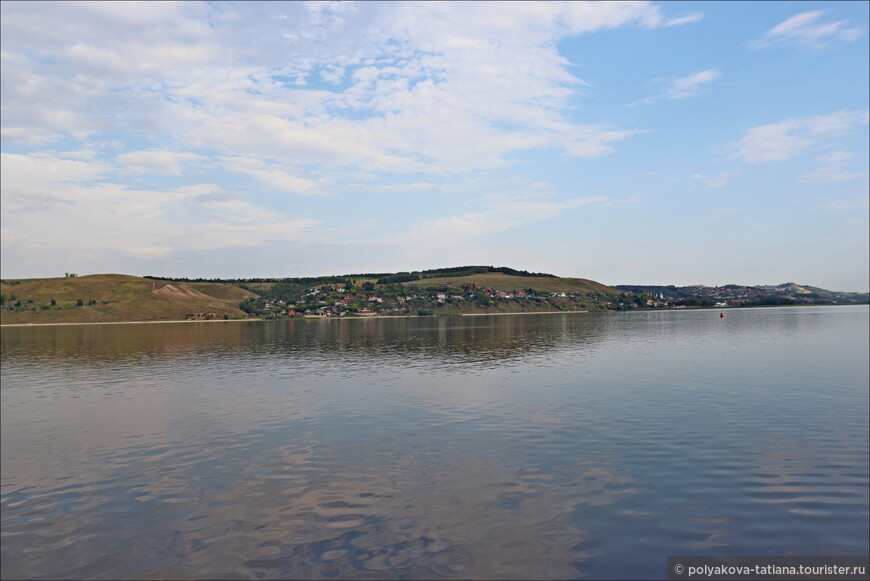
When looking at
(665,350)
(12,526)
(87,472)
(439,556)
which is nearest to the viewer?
(439,556)

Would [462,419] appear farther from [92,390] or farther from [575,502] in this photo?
[92,390]

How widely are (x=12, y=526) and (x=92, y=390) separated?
127 ft

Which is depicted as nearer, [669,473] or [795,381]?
[669,473]

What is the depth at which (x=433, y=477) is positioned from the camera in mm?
24391

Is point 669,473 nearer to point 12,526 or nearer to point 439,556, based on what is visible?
point 439,556

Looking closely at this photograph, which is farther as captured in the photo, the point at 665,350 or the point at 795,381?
the point at 665,350

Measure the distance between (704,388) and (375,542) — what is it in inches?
1564

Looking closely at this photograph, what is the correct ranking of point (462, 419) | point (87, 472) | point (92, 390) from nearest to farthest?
1. point (87, 472)
2. point (462, 419)
3. point (92, 390)

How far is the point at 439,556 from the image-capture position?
54.6 ft

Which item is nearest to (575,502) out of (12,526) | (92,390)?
(12,526)

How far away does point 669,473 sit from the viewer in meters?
24.0

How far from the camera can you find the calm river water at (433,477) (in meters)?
16.9

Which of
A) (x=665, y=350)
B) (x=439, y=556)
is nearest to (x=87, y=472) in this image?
(x=439, y=556)

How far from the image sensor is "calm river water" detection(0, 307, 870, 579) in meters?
16.9
